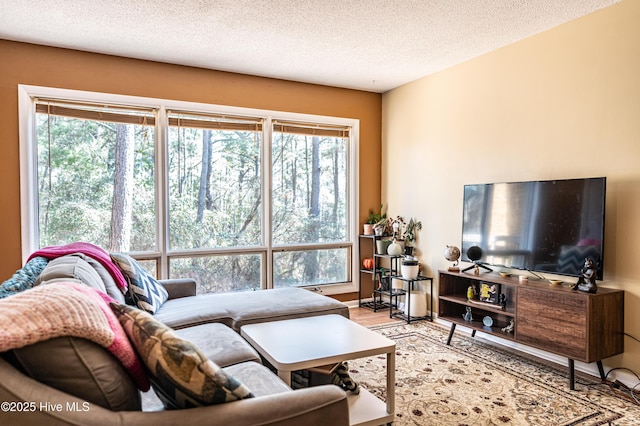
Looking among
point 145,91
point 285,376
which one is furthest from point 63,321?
point 145,91

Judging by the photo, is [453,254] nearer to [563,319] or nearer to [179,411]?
[563,319]

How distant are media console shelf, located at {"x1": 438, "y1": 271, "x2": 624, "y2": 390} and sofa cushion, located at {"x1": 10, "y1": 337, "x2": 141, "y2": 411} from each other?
273 centimetres

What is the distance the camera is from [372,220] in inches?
201

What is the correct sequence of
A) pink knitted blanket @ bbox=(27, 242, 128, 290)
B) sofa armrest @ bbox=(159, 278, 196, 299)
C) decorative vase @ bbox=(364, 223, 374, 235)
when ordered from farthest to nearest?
decorative vase @ bbox=(364, 223, 374, 235) < sofa armrest @ bbox=(159, 278, 196, 299) < pink knitted blanket @ bbox=(27, 242, 128, 290)

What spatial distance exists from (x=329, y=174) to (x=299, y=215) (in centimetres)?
65

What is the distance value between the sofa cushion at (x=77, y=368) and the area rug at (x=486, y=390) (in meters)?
1.70

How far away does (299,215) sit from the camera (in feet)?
15.8

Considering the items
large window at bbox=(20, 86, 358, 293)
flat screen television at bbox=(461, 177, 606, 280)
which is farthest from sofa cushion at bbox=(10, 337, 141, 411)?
large window at bbox=(20, 86, 358, 293)

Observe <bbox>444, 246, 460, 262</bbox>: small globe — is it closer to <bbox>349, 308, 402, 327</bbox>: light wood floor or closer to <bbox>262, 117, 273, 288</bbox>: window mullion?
<bbox>349, 308, 402, 327</bbox>: light wood floor

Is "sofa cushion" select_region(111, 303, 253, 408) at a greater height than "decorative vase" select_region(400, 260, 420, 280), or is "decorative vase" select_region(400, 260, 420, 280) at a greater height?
"sofa cushion" select_region(111, 303, 253, 408)

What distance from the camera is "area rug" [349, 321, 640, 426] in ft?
7.81

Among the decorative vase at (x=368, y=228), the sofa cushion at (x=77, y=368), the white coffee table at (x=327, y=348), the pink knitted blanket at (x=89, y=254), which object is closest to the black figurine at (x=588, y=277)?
the white coffee table at (x=327, y=348)

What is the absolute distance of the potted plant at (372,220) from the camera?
198 inches

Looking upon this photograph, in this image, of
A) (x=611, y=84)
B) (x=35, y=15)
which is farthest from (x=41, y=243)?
(x=611, y=84)
